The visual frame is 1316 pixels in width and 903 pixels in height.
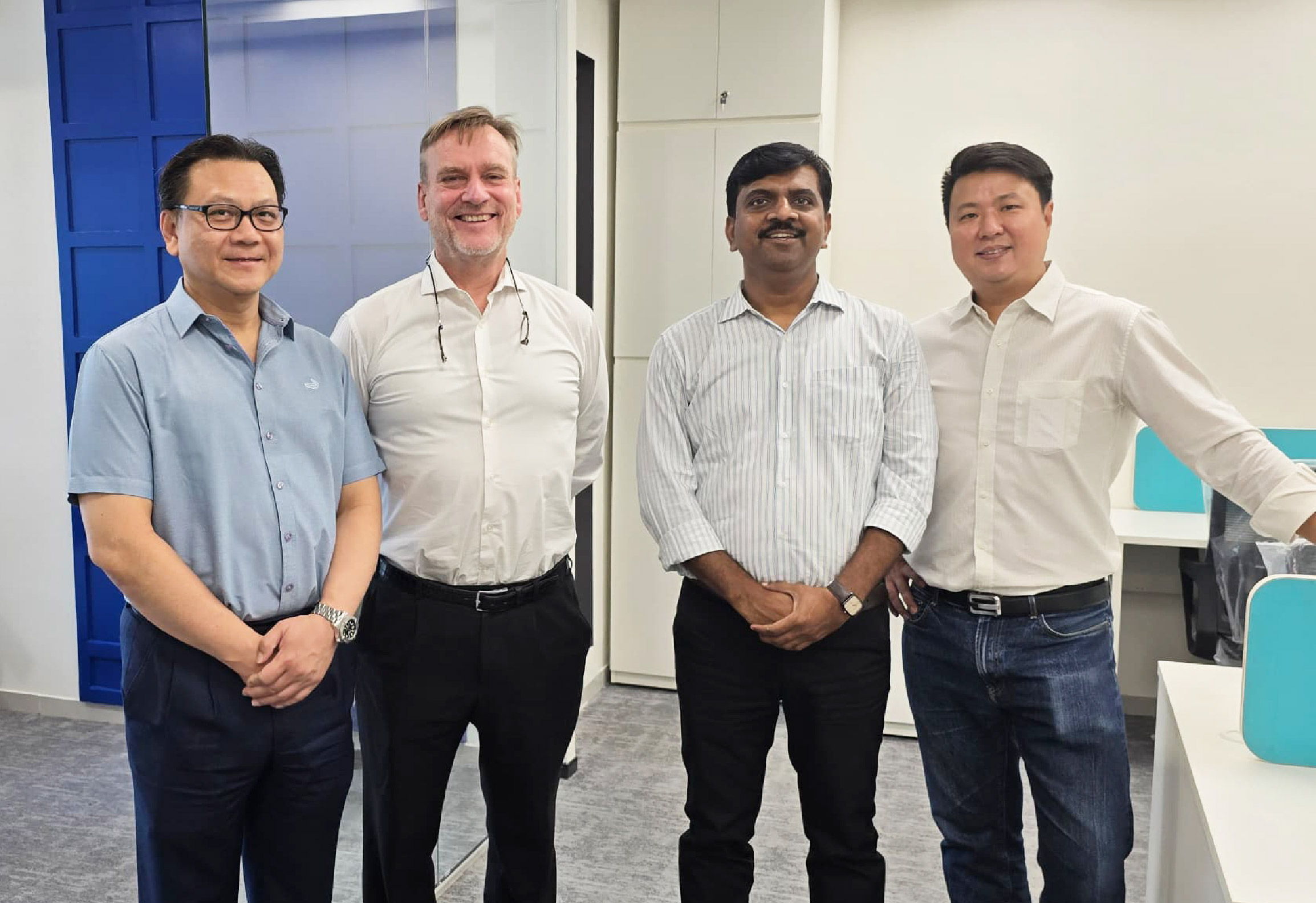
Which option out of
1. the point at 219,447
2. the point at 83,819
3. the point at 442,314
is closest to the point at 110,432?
the point at 219,447

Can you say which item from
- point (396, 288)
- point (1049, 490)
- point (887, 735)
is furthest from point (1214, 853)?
point (887, 735)

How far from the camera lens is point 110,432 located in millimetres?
1492

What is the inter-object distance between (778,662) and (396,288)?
1.02 meters

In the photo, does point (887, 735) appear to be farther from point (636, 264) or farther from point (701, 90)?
point (701, 90)

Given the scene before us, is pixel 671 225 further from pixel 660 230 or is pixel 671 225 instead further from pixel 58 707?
pixel 58 707

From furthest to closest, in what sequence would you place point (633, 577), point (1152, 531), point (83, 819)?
point (633, 577), point (1152, 531), point (83, 819)

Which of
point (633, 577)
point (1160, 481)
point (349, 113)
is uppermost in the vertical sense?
point (349, 113)

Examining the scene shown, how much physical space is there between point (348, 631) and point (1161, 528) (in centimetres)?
283

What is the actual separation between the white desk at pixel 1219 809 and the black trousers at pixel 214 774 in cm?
130

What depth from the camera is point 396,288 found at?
2029mm

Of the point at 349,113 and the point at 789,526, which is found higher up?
the point at 349,113

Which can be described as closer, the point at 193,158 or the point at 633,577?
the point at 193,158

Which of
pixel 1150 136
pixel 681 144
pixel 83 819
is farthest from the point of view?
pixel 681 144

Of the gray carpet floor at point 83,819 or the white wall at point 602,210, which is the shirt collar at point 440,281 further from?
the white wall at point 602,210
